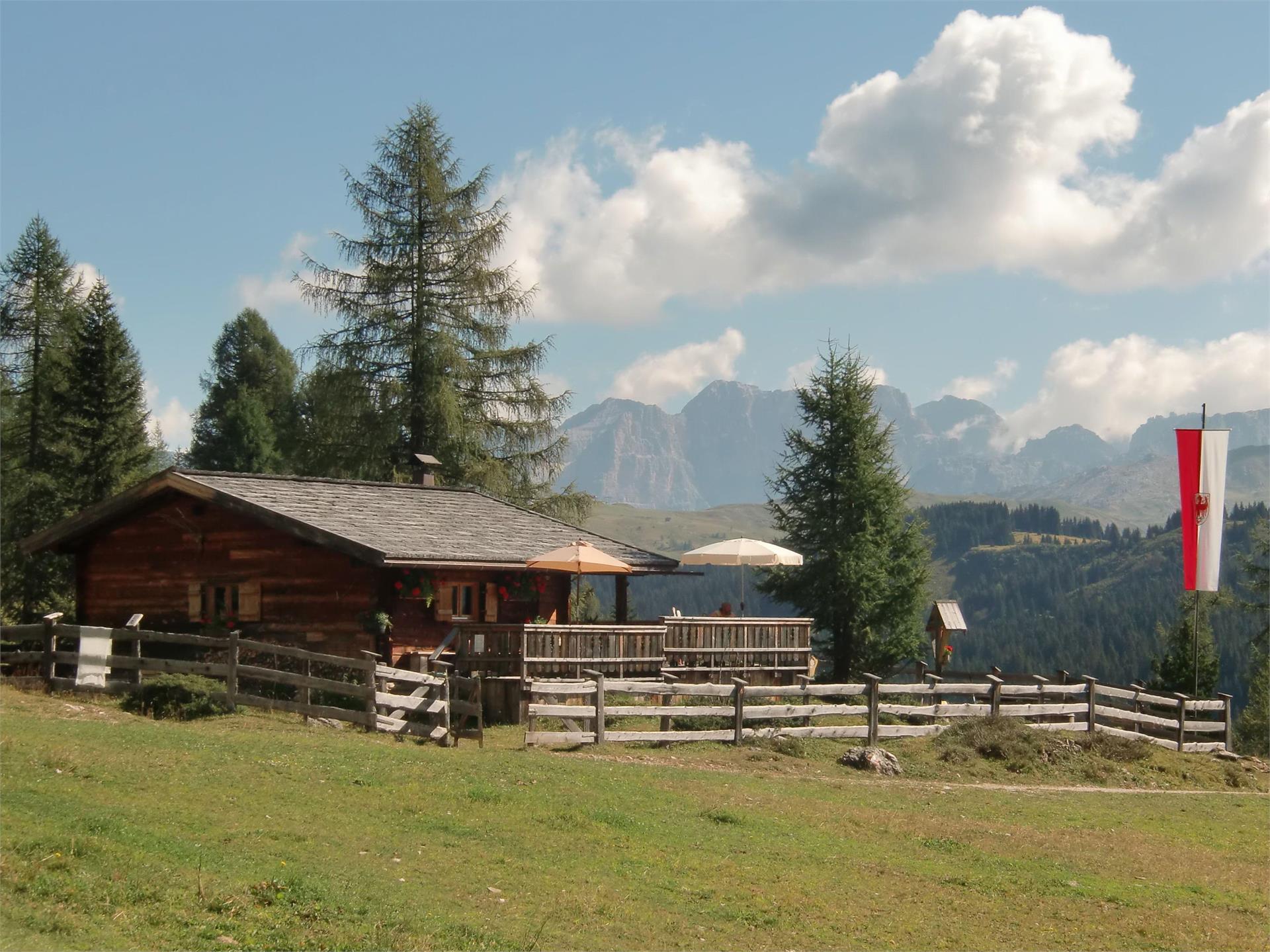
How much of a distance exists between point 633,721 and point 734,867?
449 inches

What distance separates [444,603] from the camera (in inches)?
1008

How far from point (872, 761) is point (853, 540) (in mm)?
19050

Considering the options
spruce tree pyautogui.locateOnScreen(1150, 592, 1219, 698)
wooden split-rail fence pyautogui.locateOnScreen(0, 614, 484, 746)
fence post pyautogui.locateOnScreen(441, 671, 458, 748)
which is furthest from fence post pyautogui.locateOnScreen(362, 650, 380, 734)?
spruce tree pyautogui.locateOnScreen(1150, 592, 1219, 698)

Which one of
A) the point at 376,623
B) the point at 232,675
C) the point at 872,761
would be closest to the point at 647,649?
the point at 376,623

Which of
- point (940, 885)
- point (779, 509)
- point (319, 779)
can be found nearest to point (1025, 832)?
point (940, 885)

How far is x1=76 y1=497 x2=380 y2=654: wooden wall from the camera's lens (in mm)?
24438

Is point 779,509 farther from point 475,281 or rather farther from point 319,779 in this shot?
point 319,779

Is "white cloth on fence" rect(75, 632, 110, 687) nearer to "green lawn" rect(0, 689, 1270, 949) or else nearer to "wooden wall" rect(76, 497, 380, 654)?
"green lawn" rect(0, 689, 1270, 949)

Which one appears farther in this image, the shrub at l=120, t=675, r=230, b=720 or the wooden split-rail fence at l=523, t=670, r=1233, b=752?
the wooden split-rail fence at l=523, t=670, r=1233, b=752

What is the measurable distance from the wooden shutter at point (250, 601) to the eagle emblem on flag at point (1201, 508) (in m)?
20.0

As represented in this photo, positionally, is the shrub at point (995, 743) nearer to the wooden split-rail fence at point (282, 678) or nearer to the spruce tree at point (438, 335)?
the wooden split-rail fence at point (282, 678)

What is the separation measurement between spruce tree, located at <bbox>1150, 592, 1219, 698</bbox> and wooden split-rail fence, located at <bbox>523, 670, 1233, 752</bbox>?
32.6 ft

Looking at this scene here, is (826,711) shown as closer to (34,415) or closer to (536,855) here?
(536,855)

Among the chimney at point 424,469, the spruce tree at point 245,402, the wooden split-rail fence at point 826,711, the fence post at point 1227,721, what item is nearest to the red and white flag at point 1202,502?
the wooden split-rail fence at point 826,711
